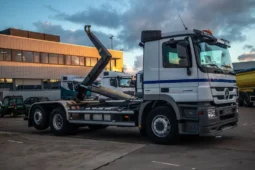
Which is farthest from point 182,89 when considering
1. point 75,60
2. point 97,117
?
point 75,60

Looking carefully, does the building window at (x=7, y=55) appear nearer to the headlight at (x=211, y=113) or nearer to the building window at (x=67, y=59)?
the building window at (x=67, y=59)

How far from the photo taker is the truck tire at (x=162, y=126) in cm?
869

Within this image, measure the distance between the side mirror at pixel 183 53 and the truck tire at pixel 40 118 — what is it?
6.72 meters

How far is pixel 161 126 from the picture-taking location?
891 centimetres

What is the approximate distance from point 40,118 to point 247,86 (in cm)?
1769

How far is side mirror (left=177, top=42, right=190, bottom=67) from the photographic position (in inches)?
327

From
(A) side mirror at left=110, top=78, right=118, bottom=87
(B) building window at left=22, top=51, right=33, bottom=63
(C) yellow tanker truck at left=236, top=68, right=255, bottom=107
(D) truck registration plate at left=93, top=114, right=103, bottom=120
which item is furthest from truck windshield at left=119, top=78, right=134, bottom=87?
(B) building window at left=22, top=51, right=33, bottom=63

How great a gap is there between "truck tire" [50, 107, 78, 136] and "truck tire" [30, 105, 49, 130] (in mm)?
600

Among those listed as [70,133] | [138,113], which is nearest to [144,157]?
[138,113]

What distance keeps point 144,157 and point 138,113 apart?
7.93ft

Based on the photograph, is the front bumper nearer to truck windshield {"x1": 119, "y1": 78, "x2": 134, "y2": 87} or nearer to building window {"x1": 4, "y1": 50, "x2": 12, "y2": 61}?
truck windshield {"x1": 119, "y1": 78, "x2": 134, "y2": 87}

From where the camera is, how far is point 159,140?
891 centimetres

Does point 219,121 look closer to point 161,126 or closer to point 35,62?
point 161,126

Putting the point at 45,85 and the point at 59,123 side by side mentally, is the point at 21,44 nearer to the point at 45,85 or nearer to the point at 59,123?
the point at 45,85
